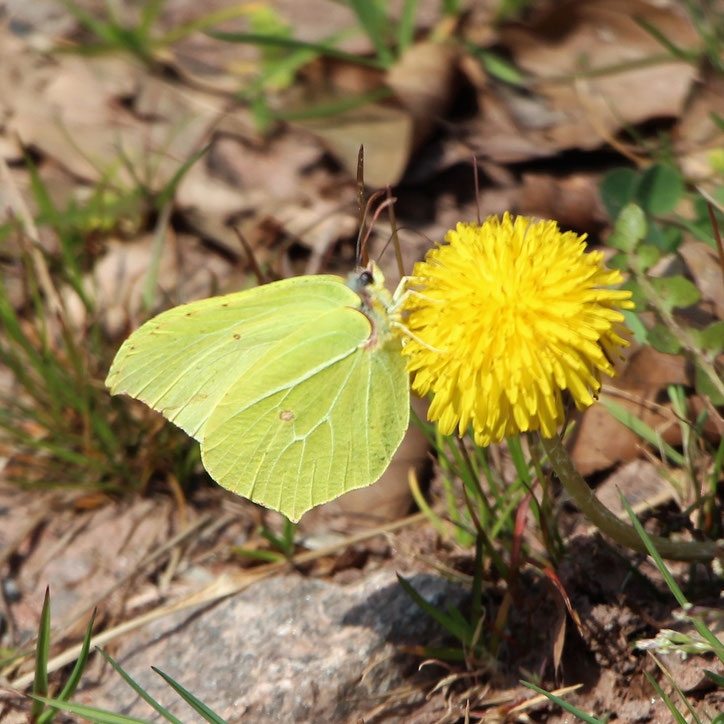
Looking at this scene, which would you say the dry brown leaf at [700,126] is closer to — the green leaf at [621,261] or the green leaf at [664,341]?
the green leaf at [621,261]

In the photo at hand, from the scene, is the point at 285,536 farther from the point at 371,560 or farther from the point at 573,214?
the point at 573,214

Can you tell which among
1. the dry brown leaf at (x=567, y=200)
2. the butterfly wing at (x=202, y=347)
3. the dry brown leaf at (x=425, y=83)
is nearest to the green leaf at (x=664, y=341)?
the butterfly wing at (x=202, y=347)

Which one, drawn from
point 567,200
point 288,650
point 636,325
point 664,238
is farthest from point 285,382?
point 567,200

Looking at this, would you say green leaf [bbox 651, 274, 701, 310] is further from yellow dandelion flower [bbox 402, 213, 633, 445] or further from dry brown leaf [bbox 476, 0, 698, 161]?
dry brown leaf [bbox 476, 0, 698, 161]

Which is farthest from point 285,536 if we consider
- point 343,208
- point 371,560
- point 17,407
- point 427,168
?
point 427,168

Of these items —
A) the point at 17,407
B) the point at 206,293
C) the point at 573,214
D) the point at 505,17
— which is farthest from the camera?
the point at 505,17

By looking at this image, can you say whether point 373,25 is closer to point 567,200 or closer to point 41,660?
point 567,200
